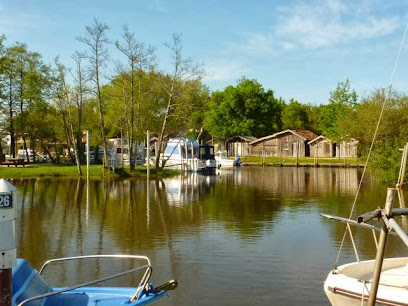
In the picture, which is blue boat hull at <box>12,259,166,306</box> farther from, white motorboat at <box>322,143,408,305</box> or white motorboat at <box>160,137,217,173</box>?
white motorboat at <box>160,137,217,173</box>

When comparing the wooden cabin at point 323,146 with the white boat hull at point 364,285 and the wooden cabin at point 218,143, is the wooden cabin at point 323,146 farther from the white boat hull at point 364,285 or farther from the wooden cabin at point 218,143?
the white boat hull at point 364,285

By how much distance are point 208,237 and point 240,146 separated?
2894 inches

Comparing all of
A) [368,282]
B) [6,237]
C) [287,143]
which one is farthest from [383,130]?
[287,143]

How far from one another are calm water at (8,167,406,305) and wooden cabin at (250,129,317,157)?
52.5 m

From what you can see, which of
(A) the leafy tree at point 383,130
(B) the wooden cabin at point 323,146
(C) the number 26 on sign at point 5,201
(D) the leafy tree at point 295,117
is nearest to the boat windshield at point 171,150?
(A) the leafy tree at point 383,130

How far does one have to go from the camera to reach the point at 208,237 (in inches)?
674

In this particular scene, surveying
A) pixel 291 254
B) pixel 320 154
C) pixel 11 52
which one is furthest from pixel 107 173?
pixel 320 154

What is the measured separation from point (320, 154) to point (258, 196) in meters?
55.6

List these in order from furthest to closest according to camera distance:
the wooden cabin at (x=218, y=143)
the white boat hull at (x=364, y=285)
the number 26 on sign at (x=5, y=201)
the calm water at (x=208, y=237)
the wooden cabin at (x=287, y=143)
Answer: the wooden cabin at (x=218, y=143)
the wooden cabin at (x=287, y=143)
the calm water at (x=208, y=237)
the white boat hull at (x=364, y=285)
the number 26 on sign at (x=5, y=201)

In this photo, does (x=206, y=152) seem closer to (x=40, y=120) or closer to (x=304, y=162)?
(x=304, y=162)

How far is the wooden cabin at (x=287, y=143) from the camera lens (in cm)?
8431

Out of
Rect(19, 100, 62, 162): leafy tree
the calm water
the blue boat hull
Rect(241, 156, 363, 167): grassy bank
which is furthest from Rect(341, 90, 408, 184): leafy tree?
Rect(19, 100, 62, 162): leafy tree

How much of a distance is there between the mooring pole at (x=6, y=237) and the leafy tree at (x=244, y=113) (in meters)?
87.1

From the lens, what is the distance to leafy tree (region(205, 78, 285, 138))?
9312cm
